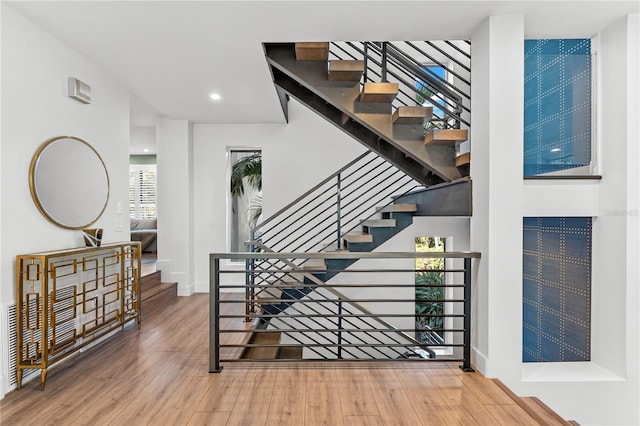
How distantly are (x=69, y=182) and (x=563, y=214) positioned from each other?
388 cm

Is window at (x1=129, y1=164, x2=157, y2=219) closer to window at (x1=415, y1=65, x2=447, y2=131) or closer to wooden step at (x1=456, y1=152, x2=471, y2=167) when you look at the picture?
window at (x1=415, y1=65, x2=447, y2=131)

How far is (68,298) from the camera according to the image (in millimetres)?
2609

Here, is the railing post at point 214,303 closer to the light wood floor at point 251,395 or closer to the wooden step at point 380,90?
the light wood floor at point 251,395

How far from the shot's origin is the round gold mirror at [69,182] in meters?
2.63

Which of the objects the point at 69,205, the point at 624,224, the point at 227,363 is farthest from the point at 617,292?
the point at 69,205

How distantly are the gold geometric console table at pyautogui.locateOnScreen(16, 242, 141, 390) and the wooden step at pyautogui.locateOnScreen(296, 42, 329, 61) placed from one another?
91.5 inches

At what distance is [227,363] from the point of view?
2.75m

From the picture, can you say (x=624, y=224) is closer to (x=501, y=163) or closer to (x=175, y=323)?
(x=501, y=163)

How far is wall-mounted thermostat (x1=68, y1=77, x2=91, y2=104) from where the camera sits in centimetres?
290

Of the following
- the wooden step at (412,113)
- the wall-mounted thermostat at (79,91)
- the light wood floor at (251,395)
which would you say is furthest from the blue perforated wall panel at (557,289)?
the wall-mounted thermostat at (79,91)

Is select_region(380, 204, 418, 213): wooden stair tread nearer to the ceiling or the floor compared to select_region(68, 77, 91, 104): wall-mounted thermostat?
nearer to the floor

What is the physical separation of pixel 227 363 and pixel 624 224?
10.1 ft

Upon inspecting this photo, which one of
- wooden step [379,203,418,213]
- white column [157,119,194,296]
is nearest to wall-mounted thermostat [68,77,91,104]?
white column [157,119,194,296]

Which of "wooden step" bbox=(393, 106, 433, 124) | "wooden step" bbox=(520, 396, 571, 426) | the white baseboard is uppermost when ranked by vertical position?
"wooden step" bbox=(393, 106, 433, 124)
